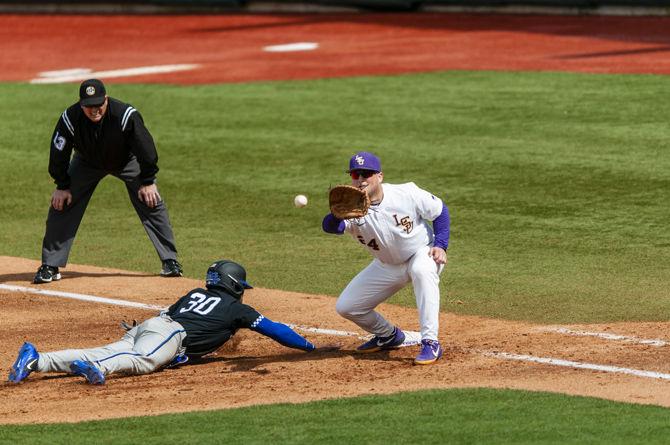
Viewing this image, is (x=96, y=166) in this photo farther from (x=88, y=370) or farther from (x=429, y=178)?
(x=429, y=178)

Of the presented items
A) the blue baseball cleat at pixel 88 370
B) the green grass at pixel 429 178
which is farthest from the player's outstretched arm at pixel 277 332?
the green grass at pixel 429 178

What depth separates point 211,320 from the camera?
27.6 ft

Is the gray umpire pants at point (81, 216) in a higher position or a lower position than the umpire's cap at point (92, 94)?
lower

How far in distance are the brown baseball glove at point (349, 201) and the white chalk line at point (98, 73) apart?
1509cm

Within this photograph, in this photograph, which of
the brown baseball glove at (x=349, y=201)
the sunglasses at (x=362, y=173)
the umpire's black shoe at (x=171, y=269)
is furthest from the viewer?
the umpire's black shoe at (x=171, y=269)

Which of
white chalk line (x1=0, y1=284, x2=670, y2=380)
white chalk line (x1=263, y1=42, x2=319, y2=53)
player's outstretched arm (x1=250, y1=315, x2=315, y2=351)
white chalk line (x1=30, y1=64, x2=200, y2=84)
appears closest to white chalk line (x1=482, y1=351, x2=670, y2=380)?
white chalk line (x1=0, y1=284, x2=670, y2=380)

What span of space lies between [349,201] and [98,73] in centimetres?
1588

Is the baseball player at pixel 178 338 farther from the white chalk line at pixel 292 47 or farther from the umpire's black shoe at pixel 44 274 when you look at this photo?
the white chalk line at pixel 292 47

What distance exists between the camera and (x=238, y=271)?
28.3 feet

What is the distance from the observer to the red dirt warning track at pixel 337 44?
21.7 meters

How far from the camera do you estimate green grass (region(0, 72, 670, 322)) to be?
36.2 ft

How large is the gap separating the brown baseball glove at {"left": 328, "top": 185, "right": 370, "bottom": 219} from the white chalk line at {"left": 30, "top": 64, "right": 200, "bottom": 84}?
15.1 m

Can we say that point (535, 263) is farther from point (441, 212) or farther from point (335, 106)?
point (335, 106)

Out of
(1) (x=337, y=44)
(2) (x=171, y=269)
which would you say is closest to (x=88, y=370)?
(2) (x=171, y=269)
